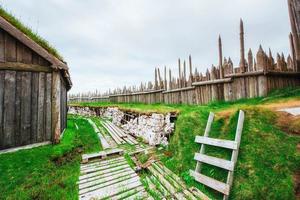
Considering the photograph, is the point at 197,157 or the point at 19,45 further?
the point at 19,45

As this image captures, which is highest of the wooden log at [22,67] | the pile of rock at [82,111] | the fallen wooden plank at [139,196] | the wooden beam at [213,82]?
the wooden log at [22,67]

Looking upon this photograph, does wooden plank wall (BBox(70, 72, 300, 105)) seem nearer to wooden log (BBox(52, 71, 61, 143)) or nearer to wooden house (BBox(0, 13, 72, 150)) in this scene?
wooden house (BBox(0, 13, 72, 150))

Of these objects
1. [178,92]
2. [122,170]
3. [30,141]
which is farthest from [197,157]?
[178,92]

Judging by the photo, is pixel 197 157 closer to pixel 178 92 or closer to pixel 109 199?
pixel 109 199

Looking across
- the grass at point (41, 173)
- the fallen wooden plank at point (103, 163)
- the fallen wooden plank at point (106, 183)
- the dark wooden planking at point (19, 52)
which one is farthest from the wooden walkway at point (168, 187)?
the dark wooden planking at point (19, 52)

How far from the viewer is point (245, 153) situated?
344 cm

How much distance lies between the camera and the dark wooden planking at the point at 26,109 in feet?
16.0

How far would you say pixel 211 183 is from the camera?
3.38 m

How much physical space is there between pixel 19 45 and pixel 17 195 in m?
4.18

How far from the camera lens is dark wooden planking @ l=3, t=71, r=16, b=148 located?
4.63 metres

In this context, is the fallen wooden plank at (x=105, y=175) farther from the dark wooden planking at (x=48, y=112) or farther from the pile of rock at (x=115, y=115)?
the pile of rock at (x=115, y=115)

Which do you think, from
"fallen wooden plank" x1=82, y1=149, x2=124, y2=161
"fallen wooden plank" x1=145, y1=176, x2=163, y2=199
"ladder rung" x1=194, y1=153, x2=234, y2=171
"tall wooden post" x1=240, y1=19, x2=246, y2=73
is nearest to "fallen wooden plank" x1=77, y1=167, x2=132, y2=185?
"fallen wooden plank" x1=145, y1=176, x2=163, y2=199

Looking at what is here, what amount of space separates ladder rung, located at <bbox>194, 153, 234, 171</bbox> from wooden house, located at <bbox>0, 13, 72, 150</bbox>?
446cm

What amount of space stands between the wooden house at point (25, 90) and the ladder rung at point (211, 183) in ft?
14.5
